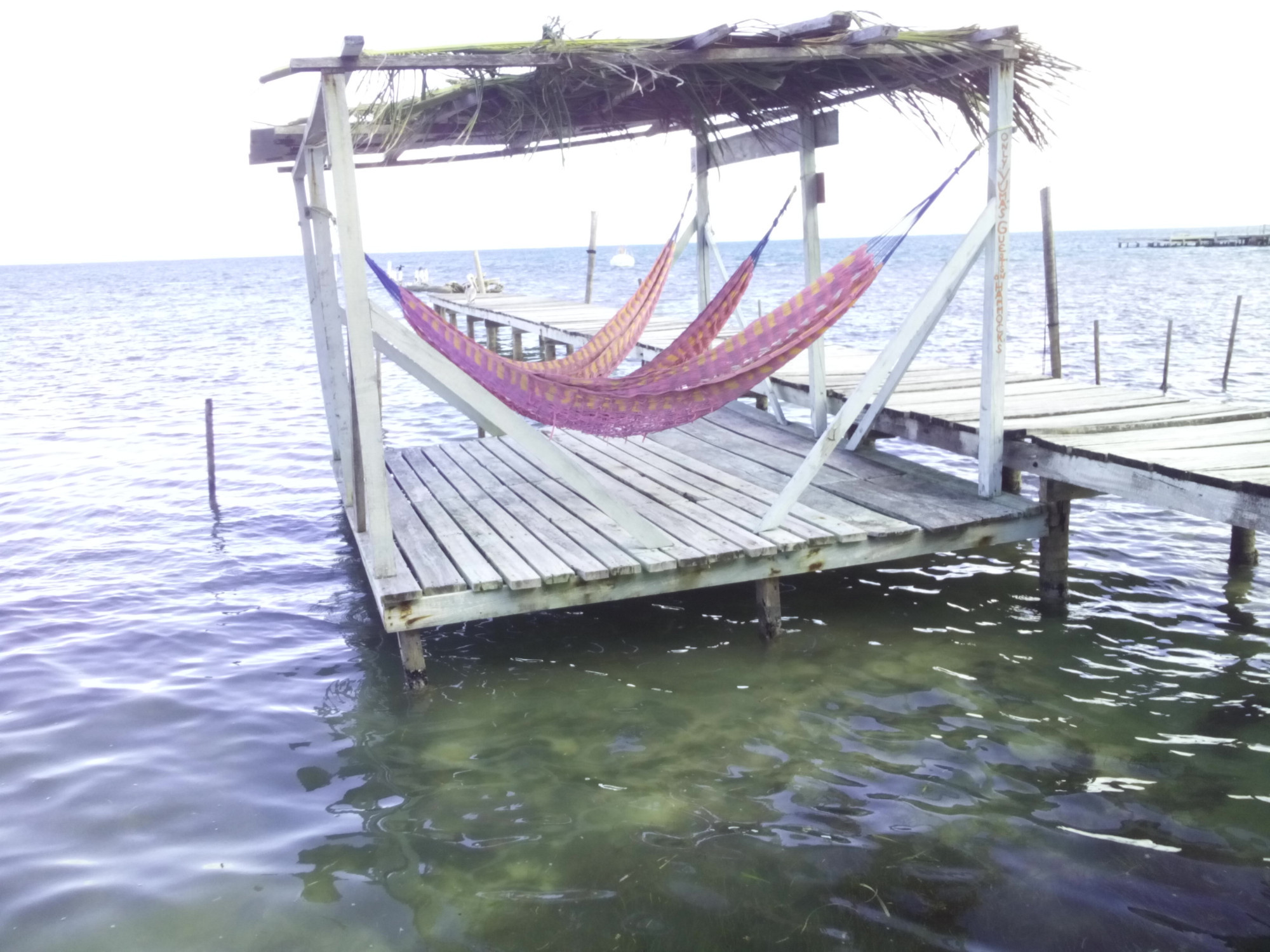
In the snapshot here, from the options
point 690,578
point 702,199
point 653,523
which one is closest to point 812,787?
point 690,578

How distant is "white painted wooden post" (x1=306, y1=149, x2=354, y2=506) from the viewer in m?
4.67

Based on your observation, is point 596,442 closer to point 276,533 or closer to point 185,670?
point 276,533

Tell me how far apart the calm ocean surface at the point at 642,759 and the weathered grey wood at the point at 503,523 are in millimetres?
565

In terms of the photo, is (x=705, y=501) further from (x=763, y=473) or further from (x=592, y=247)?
(x=592, y=247)

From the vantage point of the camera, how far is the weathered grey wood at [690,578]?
13.3 feet

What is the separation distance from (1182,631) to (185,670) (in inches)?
194

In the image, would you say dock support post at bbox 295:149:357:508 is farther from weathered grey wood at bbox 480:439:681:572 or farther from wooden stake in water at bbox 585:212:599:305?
wooden stake in water at bbox 585:212:599:305

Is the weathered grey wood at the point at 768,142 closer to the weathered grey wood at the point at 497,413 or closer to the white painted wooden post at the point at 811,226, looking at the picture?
the white painted wooden post at the point at 811,226

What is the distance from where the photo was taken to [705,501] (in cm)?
518

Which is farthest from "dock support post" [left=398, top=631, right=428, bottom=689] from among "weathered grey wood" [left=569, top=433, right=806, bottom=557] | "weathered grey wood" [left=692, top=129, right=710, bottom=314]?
"weathered grey wood" [left=692, top=129, right=710, bottom=314]

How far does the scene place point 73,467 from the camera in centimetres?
938

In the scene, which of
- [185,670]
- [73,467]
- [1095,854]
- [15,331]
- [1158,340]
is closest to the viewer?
[1095,854]

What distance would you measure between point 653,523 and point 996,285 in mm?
2026

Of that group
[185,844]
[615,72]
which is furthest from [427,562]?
[615,72]
